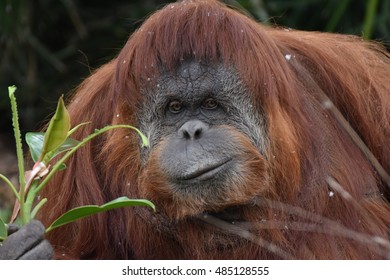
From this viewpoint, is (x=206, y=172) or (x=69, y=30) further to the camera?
(x=69, y=30)

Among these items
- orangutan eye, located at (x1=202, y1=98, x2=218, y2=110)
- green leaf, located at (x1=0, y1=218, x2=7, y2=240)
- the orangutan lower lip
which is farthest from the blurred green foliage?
green leaf, located at (x1=0, y1=218, x2=7, y2=240)

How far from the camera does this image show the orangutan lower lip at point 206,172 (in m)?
3.18

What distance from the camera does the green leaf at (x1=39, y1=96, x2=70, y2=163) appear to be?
2.89 meters

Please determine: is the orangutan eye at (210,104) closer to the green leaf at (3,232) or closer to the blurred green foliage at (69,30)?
the green leaf at (3,232)

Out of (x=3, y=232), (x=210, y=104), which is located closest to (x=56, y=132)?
(x=3, y=232)

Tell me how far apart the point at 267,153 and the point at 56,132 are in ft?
2.71

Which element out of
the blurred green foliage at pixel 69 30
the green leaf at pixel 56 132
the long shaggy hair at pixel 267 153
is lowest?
the blurred green foliage at pixel 69 30

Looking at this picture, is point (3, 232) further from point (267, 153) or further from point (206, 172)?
point (267, 153)

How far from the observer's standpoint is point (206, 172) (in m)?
3.21

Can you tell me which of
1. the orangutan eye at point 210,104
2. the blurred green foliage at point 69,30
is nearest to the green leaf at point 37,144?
the orangutan eye at point 210,104

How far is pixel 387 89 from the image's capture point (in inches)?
152

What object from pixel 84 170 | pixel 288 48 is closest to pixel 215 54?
pixel 288 48

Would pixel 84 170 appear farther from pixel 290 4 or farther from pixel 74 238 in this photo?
pixel 290 4

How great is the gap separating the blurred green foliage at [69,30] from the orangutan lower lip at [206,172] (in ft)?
7.99
